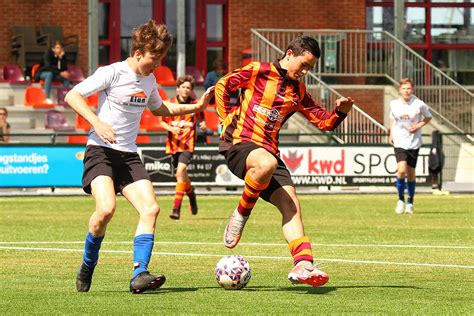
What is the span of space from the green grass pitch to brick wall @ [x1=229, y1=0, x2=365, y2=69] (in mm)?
15765

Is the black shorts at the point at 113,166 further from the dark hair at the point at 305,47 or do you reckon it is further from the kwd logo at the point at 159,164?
the kwd logo at the point at 159,164

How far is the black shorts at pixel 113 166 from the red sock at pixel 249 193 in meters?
0.98

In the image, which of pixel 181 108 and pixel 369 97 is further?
pixel 369 97

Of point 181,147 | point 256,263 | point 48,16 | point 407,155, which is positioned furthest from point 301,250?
point 48,16

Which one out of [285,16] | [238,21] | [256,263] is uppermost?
→ [285,16]

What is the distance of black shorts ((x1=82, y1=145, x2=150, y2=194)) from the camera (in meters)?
10.5

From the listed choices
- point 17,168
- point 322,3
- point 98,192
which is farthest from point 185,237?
point 322,3

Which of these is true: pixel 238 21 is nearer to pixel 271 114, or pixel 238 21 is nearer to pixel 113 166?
pixel 271 114

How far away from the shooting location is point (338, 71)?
36.5 metres

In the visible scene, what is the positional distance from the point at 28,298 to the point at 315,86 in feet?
81.1

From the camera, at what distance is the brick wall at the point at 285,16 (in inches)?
1505

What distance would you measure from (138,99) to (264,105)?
1.23 m

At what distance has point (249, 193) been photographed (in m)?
11.1

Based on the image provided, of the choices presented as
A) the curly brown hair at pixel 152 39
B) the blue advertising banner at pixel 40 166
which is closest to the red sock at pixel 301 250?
the curly brown hair at pixel 152 39
